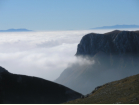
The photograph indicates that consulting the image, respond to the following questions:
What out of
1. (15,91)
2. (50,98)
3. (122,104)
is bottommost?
(50,98)

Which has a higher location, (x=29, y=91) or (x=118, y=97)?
(x=118, y=97)

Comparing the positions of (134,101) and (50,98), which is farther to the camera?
(50,98)

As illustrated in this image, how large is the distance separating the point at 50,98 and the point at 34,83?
10215mm

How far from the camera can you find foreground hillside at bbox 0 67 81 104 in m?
72.6

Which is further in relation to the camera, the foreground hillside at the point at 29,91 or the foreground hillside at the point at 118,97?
the foreground hillside at the point at 29,91

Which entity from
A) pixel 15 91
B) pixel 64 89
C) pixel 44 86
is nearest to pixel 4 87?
pixel 15 91

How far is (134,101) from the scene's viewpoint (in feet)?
132

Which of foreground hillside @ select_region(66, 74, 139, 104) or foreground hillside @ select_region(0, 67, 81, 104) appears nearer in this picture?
foreground hillside @ select_region(66, 74, 139, 104)

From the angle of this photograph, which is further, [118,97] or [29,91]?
[29,91]

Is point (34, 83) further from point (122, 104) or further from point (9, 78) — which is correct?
point (122, 104)

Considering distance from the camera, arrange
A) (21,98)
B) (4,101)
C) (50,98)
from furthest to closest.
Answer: (50,98) < (21,98) < (4,101)

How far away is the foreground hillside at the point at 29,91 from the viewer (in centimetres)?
7262

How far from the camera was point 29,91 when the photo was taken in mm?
78125

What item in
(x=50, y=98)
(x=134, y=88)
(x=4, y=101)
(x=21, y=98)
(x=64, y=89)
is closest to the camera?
(x=134, y=88)
